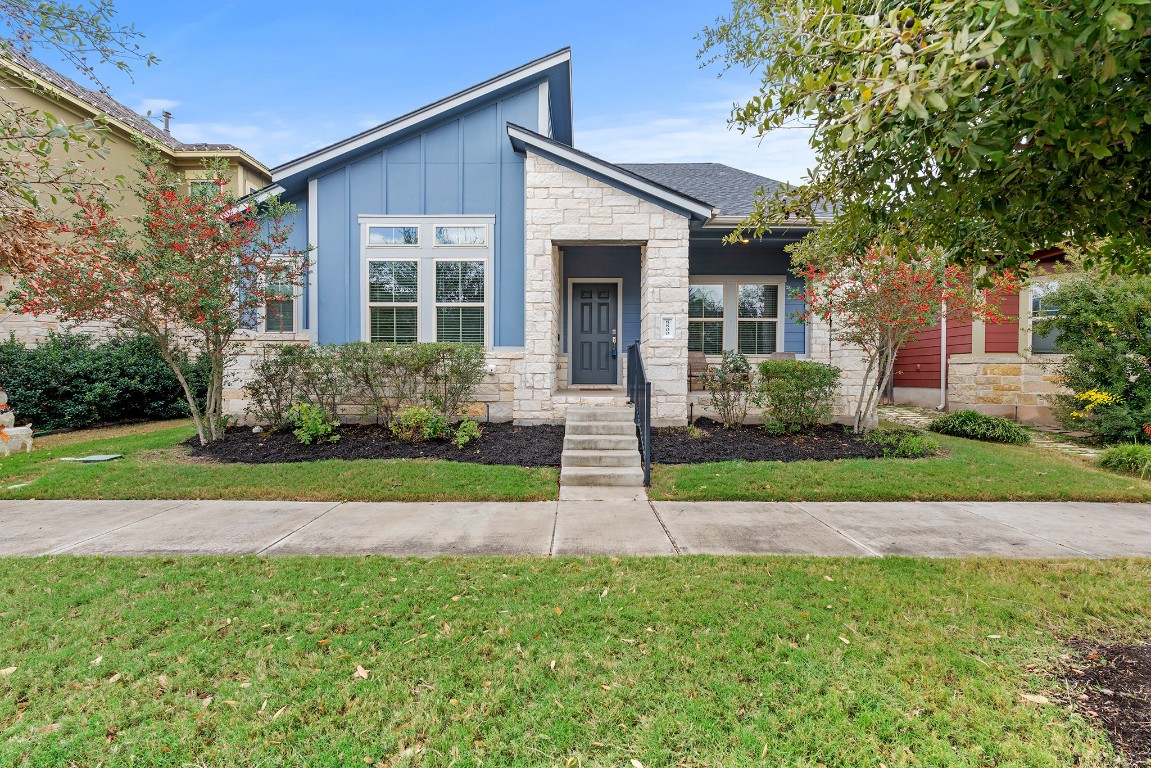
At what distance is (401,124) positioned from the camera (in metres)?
7.99

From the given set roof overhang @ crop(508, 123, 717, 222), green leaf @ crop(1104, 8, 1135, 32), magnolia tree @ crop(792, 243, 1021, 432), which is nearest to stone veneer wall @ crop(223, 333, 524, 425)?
roof overhang @ crop(508, 123, 717, 222)

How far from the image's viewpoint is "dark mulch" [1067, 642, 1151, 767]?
1808mm

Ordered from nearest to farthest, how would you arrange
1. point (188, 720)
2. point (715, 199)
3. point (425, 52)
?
point (188, 720) → point (715, 199) → point (425, 52)

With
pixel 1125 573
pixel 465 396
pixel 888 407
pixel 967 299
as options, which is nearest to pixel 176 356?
pixel 465 396

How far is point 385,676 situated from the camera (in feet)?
6.96

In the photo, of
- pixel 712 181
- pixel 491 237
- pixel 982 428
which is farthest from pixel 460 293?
pixel 982 428

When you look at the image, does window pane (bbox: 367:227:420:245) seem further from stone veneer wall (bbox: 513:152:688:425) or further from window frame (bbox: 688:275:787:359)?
window frame (bbox: 688:275:787:359)

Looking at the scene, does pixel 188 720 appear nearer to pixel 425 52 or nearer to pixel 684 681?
pixel 684 681

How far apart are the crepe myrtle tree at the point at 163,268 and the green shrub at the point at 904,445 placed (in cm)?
889

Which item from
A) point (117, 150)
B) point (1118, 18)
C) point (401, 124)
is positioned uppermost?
point (117, 150)

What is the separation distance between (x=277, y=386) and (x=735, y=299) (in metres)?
8.34

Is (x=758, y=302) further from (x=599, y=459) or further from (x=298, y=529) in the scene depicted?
(x=298, y=529)

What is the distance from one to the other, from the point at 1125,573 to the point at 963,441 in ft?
17.4

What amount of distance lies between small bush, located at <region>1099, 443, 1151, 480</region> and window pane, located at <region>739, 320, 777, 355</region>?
4.86m
